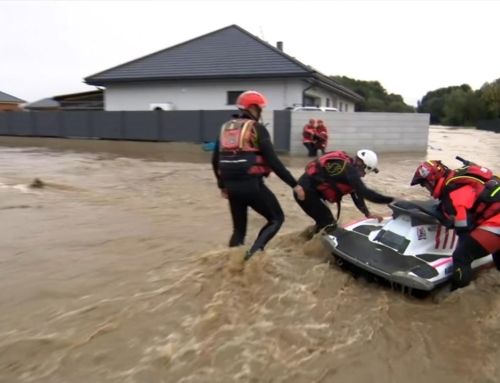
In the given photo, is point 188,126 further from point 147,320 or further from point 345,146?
point 147,320

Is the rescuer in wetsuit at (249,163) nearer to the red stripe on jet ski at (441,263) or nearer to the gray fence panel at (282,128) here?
the red stripe on jet ski at (441,263)

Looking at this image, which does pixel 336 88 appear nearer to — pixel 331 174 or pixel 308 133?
pixel 308 133

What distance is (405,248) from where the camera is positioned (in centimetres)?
443

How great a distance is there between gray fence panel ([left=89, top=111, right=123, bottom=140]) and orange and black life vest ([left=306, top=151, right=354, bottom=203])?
1843 cm

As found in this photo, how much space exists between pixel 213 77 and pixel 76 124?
23.0 ft

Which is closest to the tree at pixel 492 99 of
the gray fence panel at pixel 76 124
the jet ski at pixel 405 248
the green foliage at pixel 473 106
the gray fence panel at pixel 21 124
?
the green foliage at pixel 473 106

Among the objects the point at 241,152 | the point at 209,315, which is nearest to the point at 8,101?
the point at 241,152

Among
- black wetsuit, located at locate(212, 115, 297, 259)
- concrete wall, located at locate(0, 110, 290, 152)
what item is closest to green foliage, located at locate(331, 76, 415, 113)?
concrete wall, located at locate(0, 110, 290, 152)

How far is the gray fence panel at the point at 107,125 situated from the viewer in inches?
883

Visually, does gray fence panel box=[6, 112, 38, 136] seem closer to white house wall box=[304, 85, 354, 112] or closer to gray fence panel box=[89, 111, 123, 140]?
gray fence panel box=[89, 111, 123, 140]

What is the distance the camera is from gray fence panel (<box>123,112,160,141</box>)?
21.4m

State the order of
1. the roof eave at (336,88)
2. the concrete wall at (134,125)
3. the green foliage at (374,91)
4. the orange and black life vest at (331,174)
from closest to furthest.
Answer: the orange and black life vest at (331,174) < the concrete wall at (134,125) < the roof eave at (336,88) < the green foliage at (374,91)

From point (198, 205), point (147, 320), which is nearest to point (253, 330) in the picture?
point (147, 320)

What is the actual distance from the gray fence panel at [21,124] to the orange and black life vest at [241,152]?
23.6 metres
